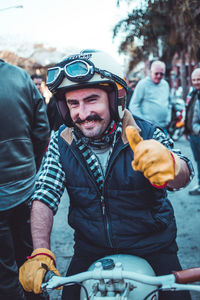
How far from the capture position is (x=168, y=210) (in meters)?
1.74

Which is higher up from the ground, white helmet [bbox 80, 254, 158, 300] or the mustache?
the mustache

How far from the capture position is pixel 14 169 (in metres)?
2.09

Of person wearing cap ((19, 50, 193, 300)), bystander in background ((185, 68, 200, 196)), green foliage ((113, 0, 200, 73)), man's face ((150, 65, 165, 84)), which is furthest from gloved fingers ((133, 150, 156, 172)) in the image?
green foliage ((113, 0, 200, 73))

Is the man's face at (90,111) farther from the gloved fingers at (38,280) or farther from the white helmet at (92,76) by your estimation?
the gloved fingers at (38,280)

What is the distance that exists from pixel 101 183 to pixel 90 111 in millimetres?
424

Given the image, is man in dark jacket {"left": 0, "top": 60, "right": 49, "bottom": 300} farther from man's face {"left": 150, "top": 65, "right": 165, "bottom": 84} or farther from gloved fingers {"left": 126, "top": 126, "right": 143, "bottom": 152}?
man's face {"left": 150, "top": 65, "right": 165, "bottom": 84}

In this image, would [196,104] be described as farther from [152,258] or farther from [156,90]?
[152,258]

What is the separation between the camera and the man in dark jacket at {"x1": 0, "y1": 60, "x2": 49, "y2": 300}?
2031 millimetres

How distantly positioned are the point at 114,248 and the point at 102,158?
20.8 inches

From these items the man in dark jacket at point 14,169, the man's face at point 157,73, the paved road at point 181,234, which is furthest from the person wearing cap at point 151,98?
the man in dark jacket at point 14,169

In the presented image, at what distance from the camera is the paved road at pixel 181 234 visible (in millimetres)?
3275

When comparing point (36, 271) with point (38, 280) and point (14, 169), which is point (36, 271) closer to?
point (38, 280)

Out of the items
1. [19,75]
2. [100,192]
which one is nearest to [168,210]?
[100,192]

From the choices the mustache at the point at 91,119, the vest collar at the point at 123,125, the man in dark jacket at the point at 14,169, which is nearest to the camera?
the mustache at the point at 91,119
